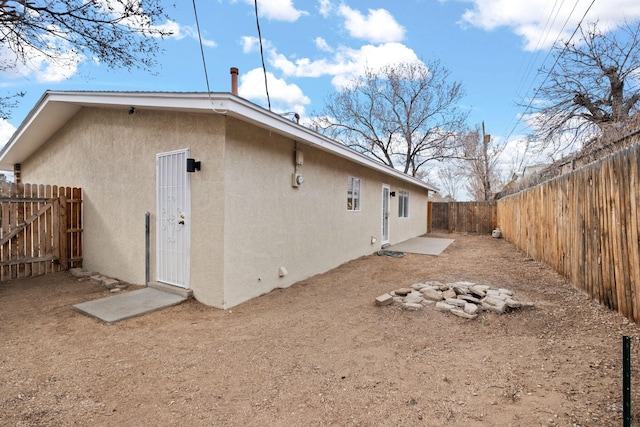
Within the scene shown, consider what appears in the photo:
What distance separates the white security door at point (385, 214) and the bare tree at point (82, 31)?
7621 mm

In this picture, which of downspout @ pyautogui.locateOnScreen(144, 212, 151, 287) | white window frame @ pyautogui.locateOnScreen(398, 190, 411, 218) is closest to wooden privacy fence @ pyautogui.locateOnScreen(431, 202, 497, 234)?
white window frame @ pyautogui.locateOnScreen(398, 190, 411, 218)

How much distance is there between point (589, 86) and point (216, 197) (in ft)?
32.6

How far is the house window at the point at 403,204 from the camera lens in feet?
41.8

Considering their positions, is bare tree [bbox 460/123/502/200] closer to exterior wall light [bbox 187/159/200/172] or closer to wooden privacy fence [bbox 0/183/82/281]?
exterior wall light [bbox 187/159/200/172]

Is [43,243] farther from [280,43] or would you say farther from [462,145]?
[462,145]

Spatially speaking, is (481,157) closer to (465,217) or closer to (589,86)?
(465,217)

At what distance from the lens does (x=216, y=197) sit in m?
4.54

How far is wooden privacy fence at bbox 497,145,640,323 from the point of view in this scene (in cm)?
328

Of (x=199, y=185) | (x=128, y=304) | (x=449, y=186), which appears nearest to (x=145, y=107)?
(x=199, y=185)

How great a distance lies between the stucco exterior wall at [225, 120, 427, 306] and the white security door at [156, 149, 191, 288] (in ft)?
2.56

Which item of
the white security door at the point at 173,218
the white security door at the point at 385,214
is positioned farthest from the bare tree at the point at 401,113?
the white security door at the point at 173,218

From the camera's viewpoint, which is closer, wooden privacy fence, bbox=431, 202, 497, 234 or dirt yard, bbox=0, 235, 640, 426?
dirt yard, bbox=0, 235, 640, 426

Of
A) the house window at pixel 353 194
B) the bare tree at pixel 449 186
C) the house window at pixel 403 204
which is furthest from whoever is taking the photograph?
the bare tree at pixel 449 186

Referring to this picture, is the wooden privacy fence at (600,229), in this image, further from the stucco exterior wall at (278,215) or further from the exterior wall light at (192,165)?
the exterior wall light at (192,165)
